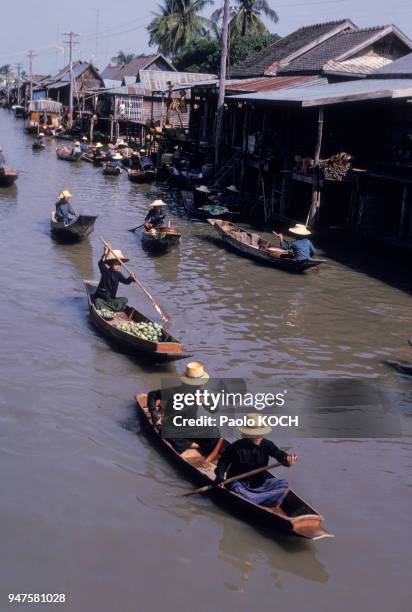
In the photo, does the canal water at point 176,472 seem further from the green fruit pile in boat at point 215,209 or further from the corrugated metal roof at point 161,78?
the corrugated metal roof at point 161,78

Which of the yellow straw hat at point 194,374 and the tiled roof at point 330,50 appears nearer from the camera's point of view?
the yellow straw hat at point 194,374

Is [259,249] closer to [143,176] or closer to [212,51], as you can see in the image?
[143,176]

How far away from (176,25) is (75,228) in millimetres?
45119

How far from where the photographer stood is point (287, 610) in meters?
6.29

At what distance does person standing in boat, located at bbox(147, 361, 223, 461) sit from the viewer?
8.17 metres

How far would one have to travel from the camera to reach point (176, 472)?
822 cm

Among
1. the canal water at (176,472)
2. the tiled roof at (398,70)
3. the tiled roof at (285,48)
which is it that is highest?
the tiled roof at (285,48)

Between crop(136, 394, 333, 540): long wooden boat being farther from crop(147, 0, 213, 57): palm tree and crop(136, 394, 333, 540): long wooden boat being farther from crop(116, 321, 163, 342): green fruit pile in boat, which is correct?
crop(147, 0, 213, 57): palm tree

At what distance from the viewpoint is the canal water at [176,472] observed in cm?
656

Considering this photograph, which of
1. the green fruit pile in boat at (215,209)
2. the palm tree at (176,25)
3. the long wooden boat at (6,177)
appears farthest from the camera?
the palm tree at (176,25)

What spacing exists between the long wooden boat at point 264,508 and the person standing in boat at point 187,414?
83 millimetres

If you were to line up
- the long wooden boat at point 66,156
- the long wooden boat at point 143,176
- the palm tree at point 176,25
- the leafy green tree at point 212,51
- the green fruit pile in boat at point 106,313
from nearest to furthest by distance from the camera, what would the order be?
the green fruit pile in boat at point 106,313 < the long wooden boat at point 143,176 < the long wooden boat at point 66,156 < the leafy green tree at point 212,51 < the palm tree at point 176,25

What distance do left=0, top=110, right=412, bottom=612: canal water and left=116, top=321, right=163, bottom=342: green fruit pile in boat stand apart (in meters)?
0.46

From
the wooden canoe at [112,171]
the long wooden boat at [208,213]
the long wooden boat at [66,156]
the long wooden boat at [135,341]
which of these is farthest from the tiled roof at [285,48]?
the long wooden boat at [135,341]
